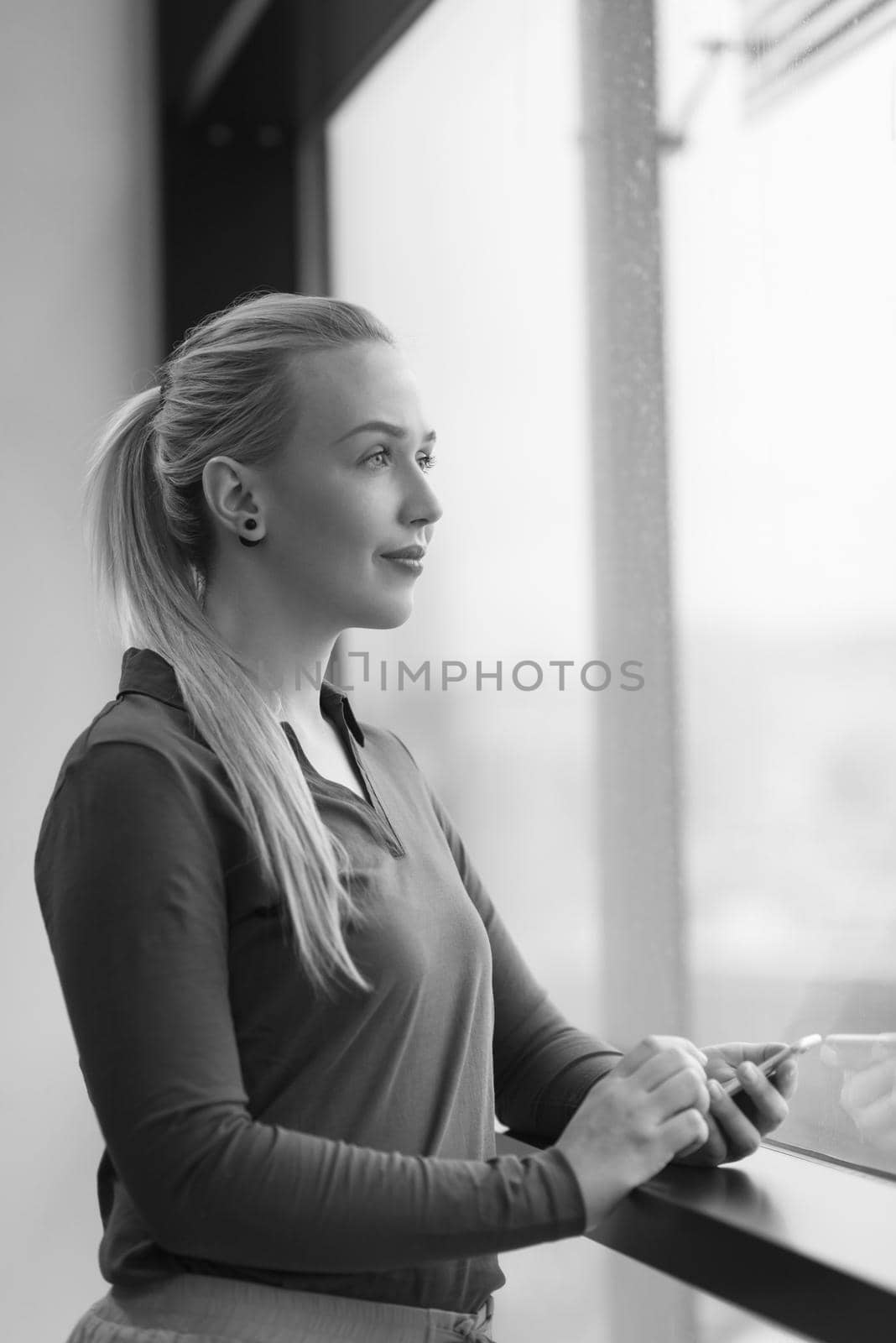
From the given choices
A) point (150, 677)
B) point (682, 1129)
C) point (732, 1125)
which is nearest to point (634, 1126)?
point (682, 1129)

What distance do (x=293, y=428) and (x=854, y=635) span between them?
0.51m

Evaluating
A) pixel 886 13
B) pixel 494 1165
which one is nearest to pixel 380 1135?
pixel 494 1165

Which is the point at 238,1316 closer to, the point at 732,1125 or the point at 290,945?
the point at 290,945

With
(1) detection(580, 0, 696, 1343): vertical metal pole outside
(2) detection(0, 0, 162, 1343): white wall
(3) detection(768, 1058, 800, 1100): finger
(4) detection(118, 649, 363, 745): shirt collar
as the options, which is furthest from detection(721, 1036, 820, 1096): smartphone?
(2) detection(0, 0, 162, 1343): white wall

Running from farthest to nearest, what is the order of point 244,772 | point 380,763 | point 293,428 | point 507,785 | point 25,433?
point 25,433 → point 507,785 → point 380,763 → point 293,428 → point 244,772

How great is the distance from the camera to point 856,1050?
1153 millimetres

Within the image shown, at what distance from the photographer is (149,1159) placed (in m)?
0.81

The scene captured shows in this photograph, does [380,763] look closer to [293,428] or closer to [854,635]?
[293,428]

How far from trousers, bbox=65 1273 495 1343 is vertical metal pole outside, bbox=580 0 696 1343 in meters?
0.57

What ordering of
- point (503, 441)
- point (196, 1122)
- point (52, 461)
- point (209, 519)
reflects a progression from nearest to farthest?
point (196, 1122), point (209, 519), point (503, 441), point (52, 461)

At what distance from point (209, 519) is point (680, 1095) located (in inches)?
23.3

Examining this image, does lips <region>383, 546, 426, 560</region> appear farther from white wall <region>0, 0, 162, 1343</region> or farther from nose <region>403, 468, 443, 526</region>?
white wall <region>0, 0, 162, 1343</region>

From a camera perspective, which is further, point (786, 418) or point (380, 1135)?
point (786, 418)

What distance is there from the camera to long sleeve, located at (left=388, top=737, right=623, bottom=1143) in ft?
3.66
